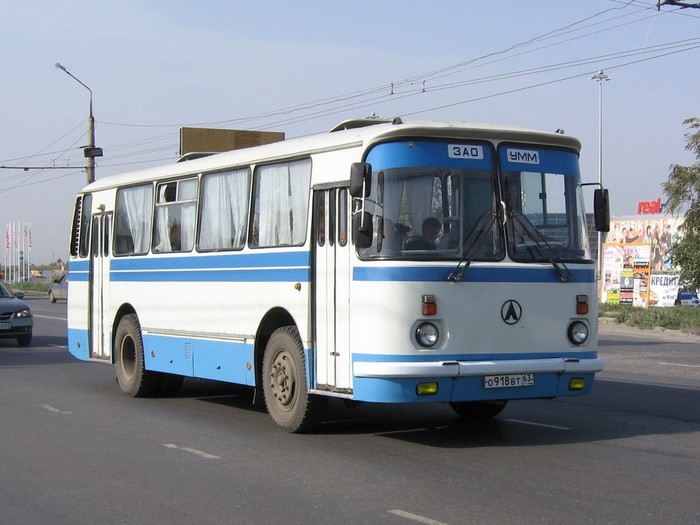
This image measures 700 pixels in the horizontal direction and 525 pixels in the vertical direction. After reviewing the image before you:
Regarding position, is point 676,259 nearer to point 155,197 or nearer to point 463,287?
point 155,197

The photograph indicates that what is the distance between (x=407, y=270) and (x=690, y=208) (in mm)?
28432

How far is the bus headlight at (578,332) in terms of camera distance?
10320 millimetres

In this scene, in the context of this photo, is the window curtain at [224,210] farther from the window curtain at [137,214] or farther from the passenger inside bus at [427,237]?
the passenger inside bus at [427,237]

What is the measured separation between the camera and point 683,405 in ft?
43.0

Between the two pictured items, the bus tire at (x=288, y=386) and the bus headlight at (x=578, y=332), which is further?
the bus tire at (x=288, y=386)

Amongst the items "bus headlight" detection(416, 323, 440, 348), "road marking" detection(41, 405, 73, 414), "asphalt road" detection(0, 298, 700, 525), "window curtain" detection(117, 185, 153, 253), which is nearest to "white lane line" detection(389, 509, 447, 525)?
"asphalt road" detection(0, 298, 700, 525)

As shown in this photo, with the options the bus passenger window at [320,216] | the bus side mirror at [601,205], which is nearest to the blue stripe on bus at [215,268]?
the bus passenger window at [320,216]

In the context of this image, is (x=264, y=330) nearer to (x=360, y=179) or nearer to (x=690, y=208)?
(x=360, y=179)

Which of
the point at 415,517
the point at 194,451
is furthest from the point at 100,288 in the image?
the point at 415,517

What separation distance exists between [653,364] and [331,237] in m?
10.9

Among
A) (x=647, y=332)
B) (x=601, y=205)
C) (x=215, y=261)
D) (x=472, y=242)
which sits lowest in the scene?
(x=647, y=332)

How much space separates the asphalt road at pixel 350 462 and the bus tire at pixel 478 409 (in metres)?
0.15

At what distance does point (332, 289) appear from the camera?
10.3 metres

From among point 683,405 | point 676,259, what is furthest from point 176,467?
point 676,259
